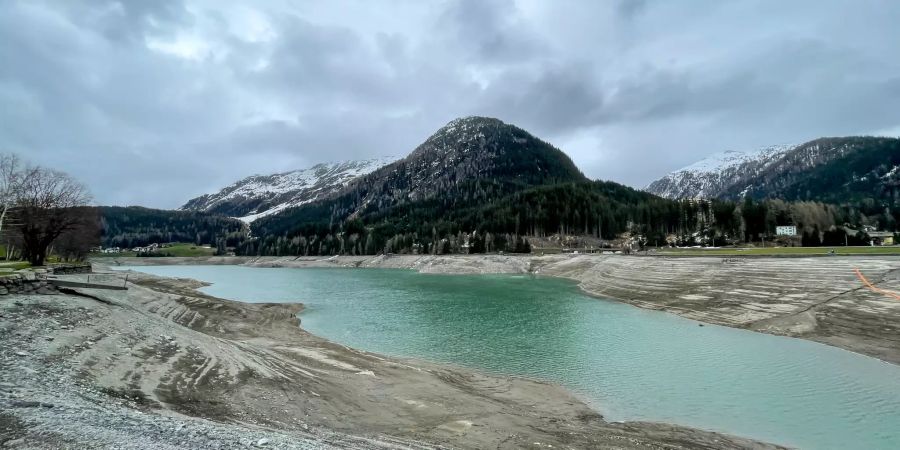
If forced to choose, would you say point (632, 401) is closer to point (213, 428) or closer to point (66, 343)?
point (213, 428)

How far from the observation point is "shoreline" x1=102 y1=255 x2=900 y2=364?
25.1 meters

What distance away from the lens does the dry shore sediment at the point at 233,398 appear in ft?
26.1

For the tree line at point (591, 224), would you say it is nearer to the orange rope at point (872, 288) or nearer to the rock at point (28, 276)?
the orange rope at point (872, 288)

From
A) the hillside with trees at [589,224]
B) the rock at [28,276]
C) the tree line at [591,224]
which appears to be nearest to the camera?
the rock at [28,276]

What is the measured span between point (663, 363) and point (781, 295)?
17.5 meters

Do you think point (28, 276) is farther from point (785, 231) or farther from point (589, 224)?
point (589, 224)

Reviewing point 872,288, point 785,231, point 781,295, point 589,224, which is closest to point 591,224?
point 589,224

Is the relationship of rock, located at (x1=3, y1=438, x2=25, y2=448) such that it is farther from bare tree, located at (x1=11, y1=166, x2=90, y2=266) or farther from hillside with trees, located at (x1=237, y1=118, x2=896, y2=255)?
hillside with trees, located at (x1=237, y1=118, x2=896, y2=255)

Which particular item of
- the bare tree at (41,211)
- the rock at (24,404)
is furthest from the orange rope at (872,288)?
the bare tree at (41,211)

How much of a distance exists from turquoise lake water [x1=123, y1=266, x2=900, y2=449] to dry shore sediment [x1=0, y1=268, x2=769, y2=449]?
2.25 m

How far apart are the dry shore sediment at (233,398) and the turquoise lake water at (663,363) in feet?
7.37

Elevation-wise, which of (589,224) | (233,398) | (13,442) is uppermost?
(589,224)

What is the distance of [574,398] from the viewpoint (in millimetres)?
16750

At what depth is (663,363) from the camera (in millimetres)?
21656
